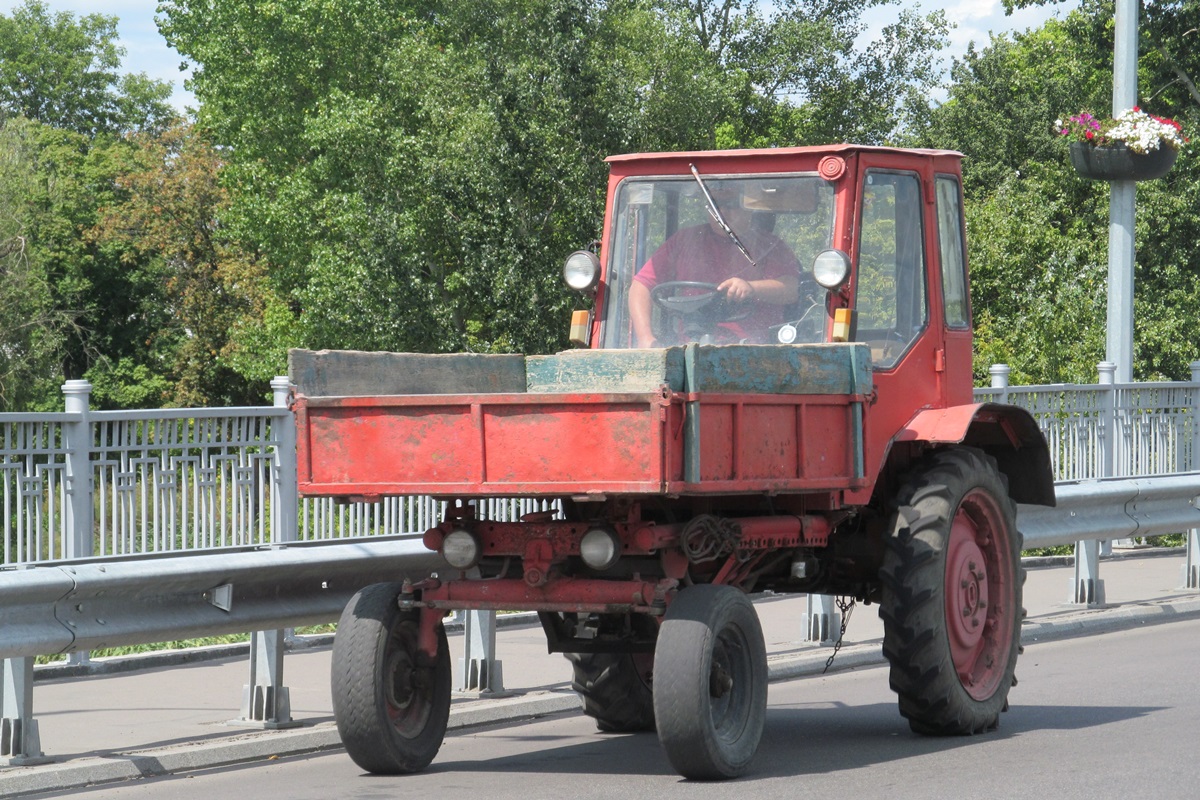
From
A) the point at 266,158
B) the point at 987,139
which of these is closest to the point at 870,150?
the point at 987,139

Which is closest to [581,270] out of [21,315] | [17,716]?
[17,716]

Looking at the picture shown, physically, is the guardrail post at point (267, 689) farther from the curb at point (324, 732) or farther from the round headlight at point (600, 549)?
the round headlight at point (600, 549)

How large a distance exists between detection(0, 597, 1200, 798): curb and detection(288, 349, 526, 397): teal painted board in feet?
6.11

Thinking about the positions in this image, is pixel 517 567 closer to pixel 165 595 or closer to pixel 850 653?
pixel 165 595

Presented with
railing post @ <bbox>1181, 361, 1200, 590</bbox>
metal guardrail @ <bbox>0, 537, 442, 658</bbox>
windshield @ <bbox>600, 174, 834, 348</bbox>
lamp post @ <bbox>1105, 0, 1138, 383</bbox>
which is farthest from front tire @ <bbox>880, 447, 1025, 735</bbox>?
lamp post @ <bbox>1105, 0, 1138, 383</bbox>

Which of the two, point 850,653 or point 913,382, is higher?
point 913,382

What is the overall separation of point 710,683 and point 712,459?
3.39ft

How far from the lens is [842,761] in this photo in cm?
772

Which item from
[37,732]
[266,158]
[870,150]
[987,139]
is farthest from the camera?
[266,158]

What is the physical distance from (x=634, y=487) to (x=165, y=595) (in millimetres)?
2761

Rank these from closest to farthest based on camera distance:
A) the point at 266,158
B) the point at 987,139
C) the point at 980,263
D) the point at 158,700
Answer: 1. the point at 158,700
2. the point at 980,263
3. the point at 987,139
4. the point at 266,158

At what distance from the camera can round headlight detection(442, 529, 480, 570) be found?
7.54 meters

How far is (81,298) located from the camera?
5016cm

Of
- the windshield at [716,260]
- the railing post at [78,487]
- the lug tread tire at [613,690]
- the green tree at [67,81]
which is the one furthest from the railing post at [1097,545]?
the green tree at [67,81]
